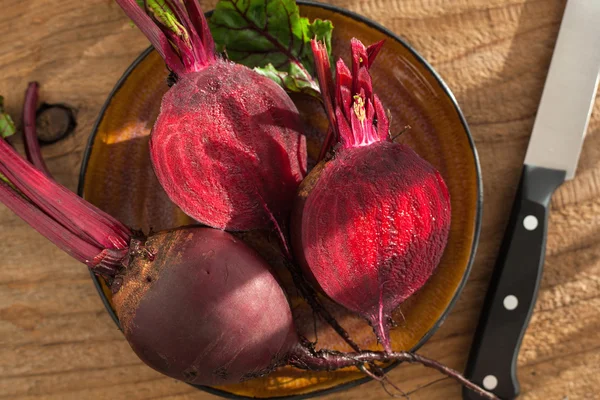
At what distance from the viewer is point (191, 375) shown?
Answer: 693 mm

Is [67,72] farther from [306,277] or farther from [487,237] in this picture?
[487,237]

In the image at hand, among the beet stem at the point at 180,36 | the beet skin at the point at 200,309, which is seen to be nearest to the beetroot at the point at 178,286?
the beet skin at the point at 200,309

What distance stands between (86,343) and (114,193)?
0.29 meters

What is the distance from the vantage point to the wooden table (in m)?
0.89

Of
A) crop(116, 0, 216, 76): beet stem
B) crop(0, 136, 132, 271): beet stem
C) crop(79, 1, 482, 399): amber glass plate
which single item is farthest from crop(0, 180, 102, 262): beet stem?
crop(116, 0, 216, 76): beet stem

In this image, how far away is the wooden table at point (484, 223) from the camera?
2.93 feet

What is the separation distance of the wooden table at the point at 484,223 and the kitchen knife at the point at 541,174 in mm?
37

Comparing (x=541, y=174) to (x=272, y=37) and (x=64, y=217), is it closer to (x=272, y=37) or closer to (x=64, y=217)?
(x=272, y=37)

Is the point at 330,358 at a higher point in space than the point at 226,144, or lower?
lower

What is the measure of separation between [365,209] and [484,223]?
1.09 feet

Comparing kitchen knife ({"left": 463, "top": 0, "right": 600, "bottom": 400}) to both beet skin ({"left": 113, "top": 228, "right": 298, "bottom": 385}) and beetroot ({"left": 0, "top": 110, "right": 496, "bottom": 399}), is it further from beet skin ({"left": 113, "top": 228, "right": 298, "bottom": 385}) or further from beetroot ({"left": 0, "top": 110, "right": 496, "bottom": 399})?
beet skin ({"left": 113, "top": 228, "right": 298, "bottom": 385})

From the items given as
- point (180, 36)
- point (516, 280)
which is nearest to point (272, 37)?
point (180, 36)

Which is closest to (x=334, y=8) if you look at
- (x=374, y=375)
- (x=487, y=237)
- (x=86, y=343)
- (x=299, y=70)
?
(x=299, y=70)

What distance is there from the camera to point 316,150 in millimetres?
843
